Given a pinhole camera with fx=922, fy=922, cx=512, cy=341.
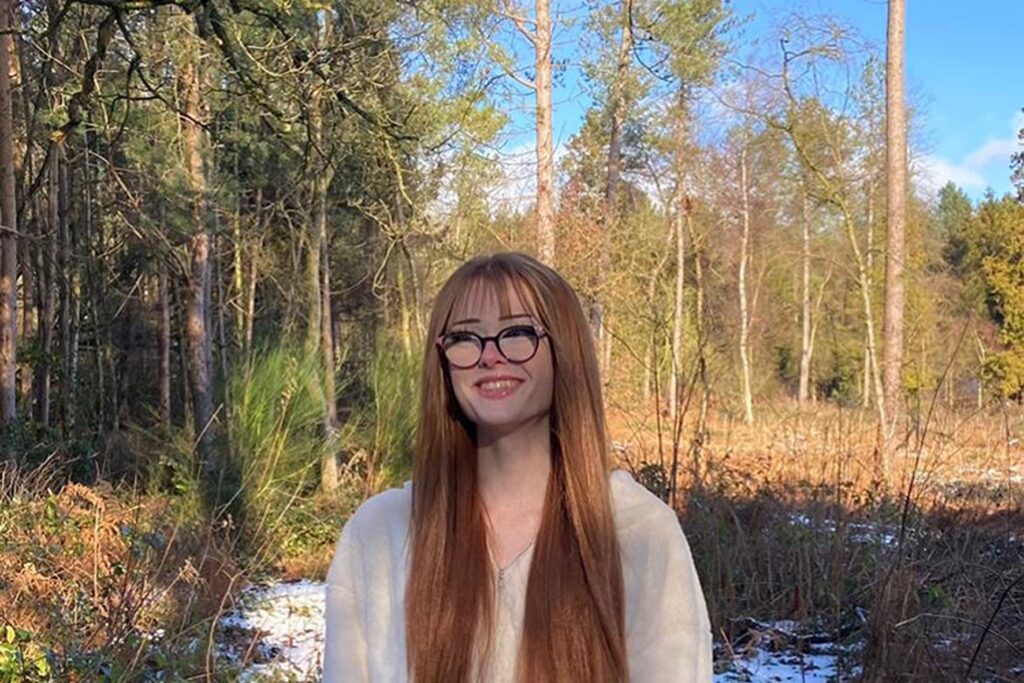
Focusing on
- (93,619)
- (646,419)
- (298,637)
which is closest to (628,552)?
(93,619)

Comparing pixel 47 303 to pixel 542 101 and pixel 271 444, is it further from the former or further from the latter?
pixel 542 101

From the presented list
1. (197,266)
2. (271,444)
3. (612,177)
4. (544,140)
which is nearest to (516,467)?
(271,444)

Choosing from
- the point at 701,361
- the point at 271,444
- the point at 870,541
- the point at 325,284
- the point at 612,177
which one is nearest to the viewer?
the point at 701,361

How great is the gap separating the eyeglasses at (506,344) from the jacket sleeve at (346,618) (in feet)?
0.94

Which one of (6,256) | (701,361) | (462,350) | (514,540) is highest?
(6,256)

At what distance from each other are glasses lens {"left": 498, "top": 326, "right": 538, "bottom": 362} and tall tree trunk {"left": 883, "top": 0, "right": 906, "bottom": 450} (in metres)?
8.22

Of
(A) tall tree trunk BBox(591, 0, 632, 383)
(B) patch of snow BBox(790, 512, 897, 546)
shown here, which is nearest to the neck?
(B) patch of snow BBox(790, 512, 897, 546)

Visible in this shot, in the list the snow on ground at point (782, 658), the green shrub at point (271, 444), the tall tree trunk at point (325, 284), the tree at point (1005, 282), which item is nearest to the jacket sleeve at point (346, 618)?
the snow on ground at point (782, 658)

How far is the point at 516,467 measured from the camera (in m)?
1.21

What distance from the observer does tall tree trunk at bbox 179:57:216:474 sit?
27.6 feet

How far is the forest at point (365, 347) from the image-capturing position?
3.95 m

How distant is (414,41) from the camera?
7.50 meters

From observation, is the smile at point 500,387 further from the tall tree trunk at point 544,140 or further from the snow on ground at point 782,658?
the tall tree trunk at point 544,140

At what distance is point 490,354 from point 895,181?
8.60m
